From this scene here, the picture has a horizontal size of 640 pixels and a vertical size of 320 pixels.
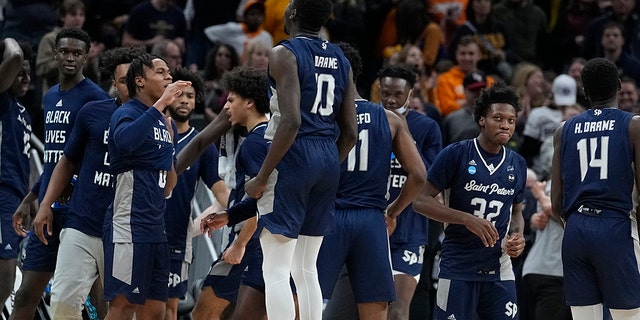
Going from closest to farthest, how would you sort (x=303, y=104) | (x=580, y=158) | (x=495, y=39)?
(x=303, y=104) → (x=580, y=158) → (x=495, y=39)

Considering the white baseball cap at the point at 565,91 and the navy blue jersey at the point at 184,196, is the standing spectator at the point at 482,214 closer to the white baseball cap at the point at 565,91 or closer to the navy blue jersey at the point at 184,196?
the navy blue jersey at the point at 184,196

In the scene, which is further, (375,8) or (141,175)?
(375,8)

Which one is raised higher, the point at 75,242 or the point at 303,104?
the point at 303,104

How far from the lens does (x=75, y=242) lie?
8844 mm

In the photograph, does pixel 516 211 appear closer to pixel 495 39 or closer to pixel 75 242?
pixel 75 242

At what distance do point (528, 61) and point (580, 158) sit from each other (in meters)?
8.83

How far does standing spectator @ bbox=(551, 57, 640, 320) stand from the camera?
8.26m

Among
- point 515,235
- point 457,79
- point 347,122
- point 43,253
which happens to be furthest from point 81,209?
point 457,79

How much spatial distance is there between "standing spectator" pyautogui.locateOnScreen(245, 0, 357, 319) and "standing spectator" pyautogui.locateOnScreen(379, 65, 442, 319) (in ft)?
6.68

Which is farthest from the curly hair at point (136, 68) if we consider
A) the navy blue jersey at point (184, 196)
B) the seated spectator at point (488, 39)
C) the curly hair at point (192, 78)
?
the seated spectator at point (488, 39)

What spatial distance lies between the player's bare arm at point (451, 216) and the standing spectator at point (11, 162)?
11.1 feet

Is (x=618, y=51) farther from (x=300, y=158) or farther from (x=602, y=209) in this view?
(x=300, y=158)

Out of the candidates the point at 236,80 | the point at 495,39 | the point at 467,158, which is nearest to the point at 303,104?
the point at 236,80

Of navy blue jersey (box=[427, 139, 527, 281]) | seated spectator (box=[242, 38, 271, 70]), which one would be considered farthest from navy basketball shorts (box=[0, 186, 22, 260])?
seated spectator (box=[242, 38, 271, 70])
